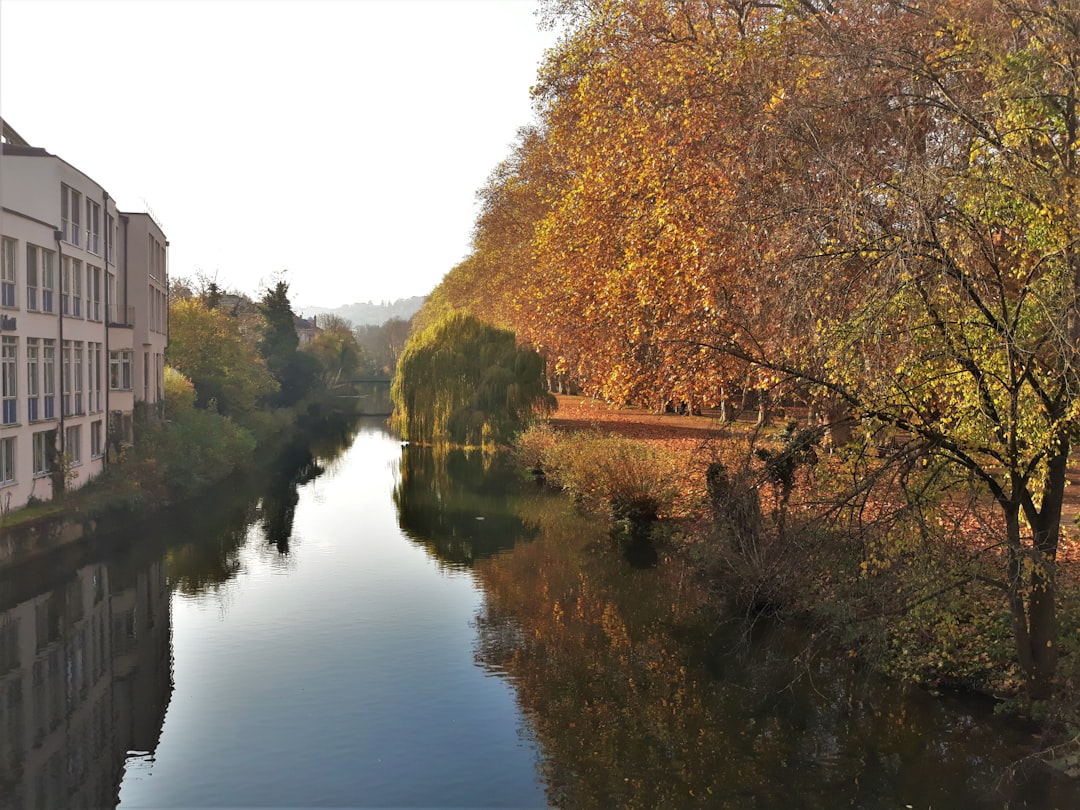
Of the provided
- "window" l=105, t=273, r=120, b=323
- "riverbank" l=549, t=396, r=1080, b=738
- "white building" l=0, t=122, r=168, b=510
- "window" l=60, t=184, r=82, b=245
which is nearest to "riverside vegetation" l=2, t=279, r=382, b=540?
"white building" l=0, t=122, r=168, b=510

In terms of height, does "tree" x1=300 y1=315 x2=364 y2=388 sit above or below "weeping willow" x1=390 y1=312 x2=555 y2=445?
above

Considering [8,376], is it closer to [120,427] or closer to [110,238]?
[120,427]

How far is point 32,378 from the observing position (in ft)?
93.1

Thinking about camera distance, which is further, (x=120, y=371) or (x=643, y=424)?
(x=643, y=424)

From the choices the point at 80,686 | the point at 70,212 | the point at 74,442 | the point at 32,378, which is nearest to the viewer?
the point at 80,686

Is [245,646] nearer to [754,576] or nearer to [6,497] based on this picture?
[754,576]

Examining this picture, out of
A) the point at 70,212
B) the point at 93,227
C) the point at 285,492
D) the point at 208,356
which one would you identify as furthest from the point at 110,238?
the point at 208,356

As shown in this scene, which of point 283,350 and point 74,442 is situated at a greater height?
point 283,350

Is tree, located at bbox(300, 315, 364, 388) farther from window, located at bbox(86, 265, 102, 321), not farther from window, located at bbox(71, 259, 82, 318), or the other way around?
window, located at bbox(71, 259, 82, 318)

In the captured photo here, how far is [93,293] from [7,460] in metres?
9.30

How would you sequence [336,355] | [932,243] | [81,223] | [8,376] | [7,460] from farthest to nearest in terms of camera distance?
[336,355] < [81,223] < [8,376] < [7,460] < [932,243]

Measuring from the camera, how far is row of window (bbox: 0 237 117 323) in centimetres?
2716

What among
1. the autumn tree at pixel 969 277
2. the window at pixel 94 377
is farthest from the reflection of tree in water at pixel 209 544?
the autumn tree at pixel 969 277

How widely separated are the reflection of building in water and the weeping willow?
22390 mm
